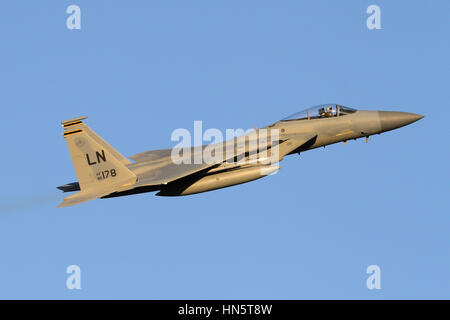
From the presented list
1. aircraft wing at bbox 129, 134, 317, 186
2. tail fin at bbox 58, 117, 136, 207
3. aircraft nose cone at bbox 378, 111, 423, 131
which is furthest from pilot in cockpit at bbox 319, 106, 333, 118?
tail fin at bbox 58, 117, 136, 207

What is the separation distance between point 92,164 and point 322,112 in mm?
8446

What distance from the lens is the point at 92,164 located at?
2716 cm

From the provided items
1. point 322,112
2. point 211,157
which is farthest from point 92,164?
point 322,112

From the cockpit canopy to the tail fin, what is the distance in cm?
645

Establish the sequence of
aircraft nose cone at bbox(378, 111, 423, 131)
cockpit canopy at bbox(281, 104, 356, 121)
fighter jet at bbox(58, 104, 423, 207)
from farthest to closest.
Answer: cockpit canopy at bbox(281, 104, 356, 121)
aircraft nose cone at bbox(378, 111, 423, 131)
fighter jet at bbox(58, 104, 423, 207)

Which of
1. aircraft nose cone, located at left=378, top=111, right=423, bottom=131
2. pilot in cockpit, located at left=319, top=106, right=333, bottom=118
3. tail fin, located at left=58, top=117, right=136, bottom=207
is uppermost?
pilot in cockpit, located at left=319, top=106, right=333, bottom=118

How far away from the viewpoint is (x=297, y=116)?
98.0ft

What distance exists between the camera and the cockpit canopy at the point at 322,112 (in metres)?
29.8

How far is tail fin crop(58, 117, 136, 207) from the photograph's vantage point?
26.9 metres

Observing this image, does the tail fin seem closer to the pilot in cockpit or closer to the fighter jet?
the fighter jet

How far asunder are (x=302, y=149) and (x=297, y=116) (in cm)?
120

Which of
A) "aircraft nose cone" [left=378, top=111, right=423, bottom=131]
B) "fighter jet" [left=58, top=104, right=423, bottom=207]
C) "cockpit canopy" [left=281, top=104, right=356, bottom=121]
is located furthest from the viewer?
"cockpit canopy" [left=281, top=104, right=356, bottom=121]

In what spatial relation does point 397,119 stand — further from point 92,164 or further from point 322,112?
point 92,164

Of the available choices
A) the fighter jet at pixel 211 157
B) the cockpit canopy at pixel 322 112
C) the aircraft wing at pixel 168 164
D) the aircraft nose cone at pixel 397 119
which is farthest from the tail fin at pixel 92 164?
the aircraft nose cone at pixel 397 119
